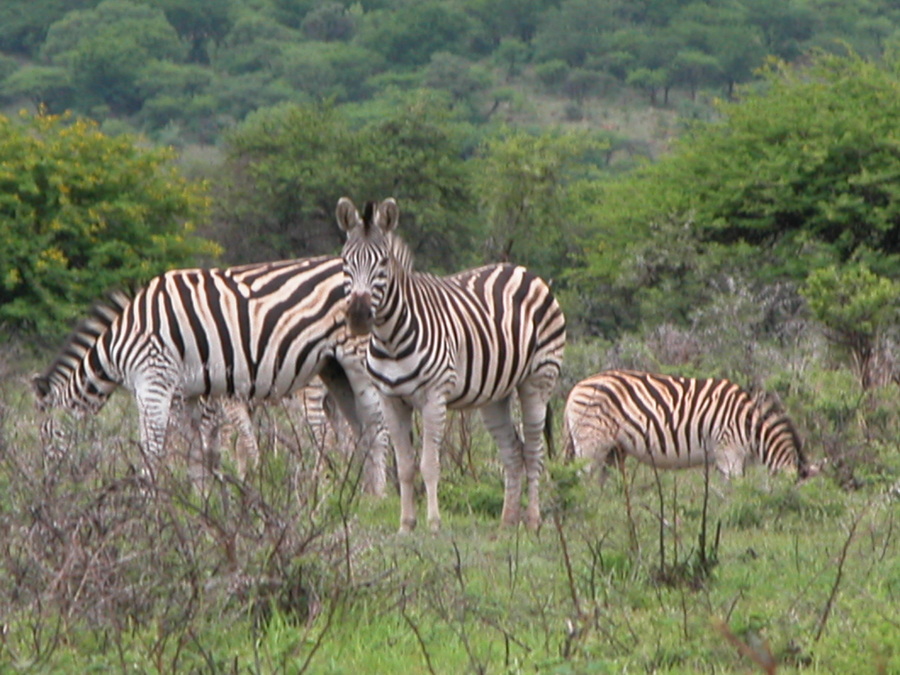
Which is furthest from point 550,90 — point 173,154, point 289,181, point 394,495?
point 394,495

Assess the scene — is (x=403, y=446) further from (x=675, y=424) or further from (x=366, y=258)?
(x=675, y=424)

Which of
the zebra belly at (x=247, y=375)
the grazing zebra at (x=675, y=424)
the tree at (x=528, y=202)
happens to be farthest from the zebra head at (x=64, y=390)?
the tree at (x=528, y=202)

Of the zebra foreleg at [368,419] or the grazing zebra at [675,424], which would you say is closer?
the zebra foreleg at [368,419]

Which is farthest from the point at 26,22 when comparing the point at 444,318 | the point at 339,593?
the point at 339,593

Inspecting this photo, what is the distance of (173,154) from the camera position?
26547mm

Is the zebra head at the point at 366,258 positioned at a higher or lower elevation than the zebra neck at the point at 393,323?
higher

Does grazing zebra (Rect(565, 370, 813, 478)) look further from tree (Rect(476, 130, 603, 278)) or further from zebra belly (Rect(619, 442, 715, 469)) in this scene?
tree (Rect(476, 130, 603, 278))

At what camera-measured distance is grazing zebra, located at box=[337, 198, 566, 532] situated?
7906 mm

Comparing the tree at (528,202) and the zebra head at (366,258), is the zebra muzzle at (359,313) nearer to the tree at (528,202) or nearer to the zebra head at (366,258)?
the zebra head at (366,258)

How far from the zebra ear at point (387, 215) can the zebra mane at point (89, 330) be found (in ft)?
8.54

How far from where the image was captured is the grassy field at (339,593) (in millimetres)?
5172

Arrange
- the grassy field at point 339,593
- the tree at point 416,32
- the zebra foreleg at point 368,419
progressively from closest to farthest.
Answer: the grassy field at point 339,593 < the zebra foreleg at point 368,419 < the tree at point 416,32

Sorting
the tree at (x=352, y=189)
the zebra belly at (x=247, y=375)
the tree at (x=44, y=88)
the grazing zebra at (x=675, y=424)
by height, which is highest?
the zebra belly at (x=247, y=375)

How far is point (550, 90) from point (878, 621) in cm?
7427
